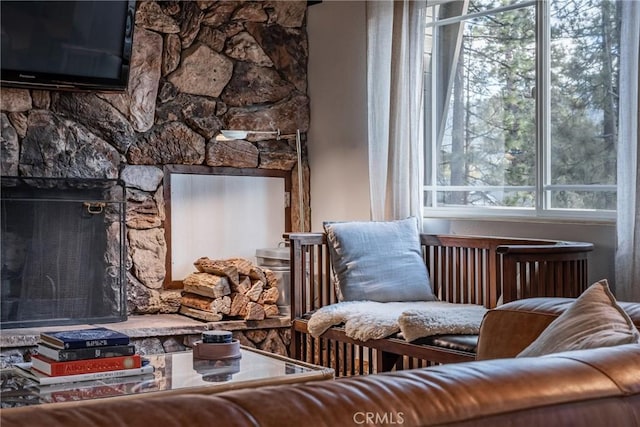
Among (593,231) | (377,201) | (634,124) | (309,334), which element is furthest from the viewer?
(377,201)

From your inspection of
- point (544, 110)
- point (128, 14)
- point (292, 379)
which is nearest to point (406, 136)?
point (544, 110)

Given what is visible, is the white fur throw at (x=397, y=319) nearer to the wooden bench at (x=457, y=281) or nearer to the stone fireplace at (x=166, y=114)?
the wooden bench at (x=457, y=281)

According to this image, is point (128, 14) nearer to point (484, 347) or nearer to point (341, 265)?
point (341, 265)

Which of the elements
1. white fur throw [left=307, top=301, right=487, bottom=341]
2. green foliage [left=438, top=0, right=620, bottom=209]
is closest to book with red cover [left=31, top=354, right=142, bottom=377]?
white fur throw [left=307, top=301, right=487, bottom=341]

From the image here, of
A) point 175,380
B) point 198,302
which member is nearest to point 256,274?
point 198,302

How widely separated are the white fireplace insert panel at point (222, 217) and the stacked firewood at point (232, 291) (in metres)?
0.33

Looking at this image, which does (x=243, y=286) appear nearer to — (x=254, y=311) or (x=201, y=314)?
(x=254, y=311)

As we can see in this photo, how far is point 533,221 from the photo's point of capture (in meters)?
4.11

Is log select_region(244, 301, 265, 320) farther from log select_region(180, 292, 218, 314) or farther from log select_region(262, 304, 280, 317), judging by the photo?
log select_region(180, 292, 218, 314)

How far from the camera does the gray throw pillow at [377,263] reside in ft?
13.5

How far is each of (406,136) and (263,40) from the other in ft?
3.87

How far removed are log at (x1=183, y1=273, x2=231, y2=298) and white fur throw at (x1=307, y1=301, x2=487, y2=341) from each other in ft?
2.22

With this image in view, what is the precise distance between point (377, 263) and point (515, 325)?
186 centimetres

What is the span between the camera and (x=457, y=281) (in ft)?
13.9
